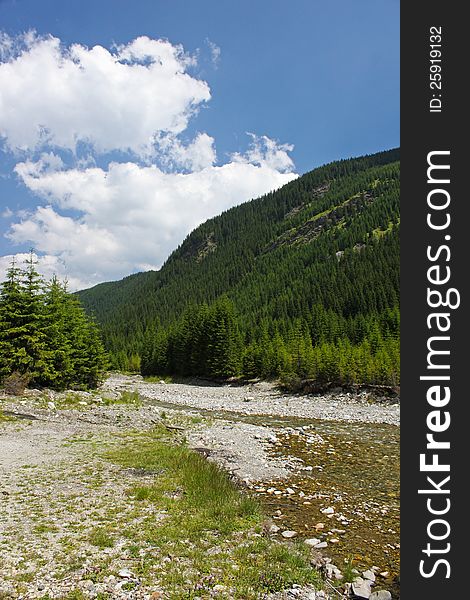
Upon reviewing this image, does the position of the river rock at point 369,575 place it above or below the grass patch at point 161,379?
above

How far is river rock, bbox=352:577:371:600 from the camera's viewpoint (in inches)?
251

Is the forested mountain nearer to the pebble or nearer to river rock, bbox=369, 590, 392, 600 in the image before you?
river rock, bbox=369, 590, 392, 600

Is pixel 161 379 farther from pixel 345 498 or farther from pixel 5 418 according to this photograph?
pixel 345 498

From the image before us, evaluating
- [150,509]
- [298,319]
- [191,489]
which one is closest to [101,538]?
[150,509]

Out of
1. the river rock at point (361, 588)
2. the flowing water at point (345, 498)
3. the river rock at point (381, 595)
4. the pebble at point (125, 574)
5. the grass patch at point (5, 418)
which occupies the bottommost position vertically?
the flowing water at point (345, 498)

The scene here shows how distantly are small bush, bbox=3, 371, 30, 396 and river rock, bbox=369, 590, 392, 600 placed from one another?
94.9ft

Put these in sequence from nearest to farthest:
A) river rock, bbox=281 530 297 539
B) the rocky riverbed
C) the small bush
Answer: the rocky riverbed → river rock, bbox=281 530 297 539 → the small bush

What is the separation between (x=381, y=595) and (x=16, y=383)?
98.5 ft

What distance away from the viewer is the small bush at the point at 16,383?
2842cm

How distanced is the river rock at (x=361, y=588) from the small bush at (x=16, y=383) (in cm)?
2848

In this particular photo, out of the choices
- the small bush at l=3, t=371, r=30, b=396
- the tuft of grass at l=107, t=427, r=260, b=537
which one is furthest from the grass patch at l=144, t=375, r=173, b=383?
the tuft of grass at l=107, t=427, r=260, b=537

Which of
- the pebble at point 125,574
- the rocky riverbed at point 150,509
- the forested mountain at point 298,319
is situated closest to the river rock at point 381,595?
the rocky riverbed at point 150,509

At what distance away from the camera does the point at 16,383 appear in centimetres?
A: 2912

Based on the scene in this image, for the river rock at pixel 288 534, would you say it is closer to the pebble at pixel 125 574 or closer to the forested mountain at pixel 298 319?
the pebble at pixel 125 574
